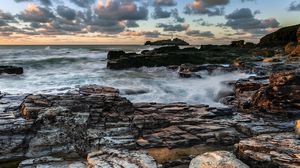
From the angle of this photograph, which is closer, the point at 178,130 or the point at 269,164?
the point at 269,164

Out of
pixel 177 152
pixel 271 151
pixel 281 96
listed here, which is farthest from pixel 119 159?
pixel 281 96

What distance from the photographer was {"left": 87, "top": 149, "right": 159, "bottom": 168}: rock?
783cm

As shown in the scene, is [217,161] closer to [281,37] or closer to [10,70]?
[10,70]

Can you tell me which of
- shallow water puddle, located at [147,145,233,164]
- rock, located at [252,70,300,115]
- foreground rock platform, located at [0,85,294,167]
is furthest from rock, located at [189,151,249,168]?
rock, located at [252,70,300,115]

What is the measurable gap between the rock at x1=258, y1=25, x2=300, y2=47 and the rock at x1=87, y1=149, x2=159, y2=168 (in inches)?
2620

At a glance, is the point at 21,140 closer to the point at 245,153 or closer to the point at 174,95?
the point at 245,153

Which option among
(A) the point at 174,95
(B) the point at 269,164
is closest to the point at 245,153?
(B) the point at 269,164

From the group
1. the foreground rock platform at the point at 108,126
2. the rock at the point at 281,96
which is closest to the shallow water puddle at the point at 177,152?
the foreground rock platform at the point at 108,126

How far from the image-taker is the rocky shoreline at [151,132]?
8219 mm

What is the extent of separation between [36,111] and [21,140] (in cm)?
193

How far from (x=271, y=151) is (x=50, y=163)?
575 cm

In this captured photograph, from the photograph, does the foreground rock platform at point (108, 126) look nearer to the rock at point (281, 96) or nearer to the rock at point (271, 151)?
the rock at point (281, 96)

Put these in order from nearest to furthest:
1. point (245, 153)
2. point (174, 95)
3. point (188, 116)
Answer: point (245, 153) < point (188, 116) < point (174, 95)

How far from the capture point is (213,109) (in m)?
13.0
